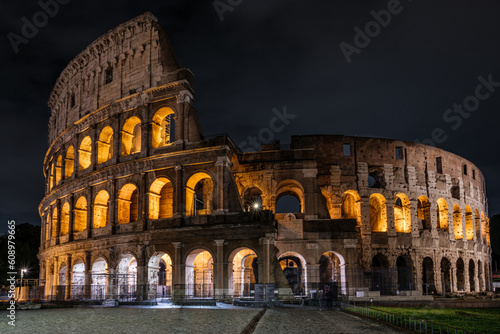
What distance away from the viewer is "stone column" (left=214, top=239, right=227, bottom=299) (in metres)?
24.6

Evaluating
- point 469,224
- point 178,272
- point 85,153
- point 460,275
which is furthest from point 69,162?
point 469,224

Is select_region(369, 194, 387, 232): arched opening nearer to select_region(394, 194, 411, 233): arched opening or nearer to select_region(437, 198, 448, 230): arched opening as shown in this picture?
select_region(394, 194, 411, 233): arched opening

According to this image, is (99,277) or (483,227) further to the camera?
(483,227)

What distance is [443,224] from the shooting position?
37.5 m

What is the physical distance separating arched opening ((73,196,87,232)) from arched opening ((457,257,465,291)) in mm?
29281

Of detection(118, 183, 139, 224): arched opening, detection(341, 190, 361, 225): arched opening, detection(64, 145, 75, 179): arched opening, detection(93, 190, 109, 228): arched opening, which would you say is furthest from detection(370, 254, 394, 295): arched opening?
detection(64, 145, 75, 179): arched opening

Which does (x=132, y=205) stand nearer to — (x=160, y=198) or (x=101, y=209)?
(x=101, y=209)

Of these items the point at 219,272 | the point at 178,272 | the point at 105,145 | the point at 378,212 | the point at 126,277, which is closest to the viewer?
the point at 219,272

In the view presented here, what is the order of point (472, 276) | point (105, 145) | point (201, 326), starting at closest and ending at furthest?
point (201, 326)
point (105, 145)
point (472, 276)

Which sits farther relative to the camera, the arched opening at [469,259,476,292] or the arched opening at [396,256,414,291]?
the arched opening at [469,259,476,292]

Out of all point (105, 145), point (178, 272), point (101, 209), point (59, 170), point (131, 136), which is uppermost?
point (131, 136)

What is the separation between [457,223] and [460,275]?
423 centimetres

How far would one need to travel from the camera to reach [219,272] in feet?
81.9

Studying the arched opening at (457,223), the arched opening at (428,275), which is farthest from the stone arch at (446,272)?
the arched opening at (457,223)
